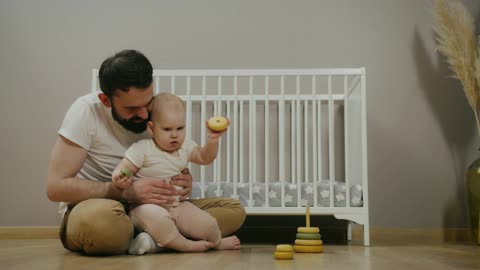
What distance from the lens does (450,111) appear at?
309 centimetres

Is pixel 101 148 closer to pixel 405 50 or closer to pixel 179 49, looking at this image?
pixel 179 49

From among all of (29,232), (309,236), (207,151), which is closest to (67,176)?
(207,151)

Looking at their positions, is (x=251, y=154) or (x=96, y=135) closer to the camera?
(x=96, y=135)

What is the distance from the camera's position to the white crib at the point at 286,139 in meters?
2.49

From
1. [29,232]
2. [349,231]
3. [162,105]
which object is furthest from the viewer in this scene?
[29,232]

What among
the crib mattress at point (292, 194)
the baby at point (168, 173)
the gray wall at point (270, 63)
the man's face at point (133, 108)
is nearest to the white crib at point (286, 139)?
the crib mattress at point (292, 194)

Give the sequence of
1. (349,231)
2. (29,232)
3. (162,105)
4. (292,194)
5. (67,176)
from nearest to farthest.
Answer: (67,176)
(162,105)
(292,194)
(349,231)
(29,232)

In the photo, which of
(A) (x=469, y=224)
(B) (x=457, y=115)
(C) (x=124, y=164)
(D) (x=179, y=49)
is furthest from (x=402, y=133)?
(C) (x=124, y=164)

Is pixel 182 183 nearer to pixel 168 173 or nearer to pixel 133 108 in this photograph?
pixel 168 173

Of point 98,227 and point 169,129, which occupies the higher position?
point 169,129

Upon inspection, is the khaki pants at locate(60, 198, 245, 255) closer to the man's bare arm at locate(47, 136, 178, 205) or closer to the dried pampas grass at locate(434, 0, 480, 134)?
the man's bare arm at locate(47, 136, 178, 205)

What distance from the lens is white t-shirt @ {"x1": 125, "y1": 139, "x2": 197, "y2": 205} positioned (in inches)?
77.5

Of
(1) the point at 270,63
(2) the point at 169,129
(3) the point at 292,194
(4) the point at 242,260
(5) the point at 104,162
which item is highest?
(1) the point at 270,63

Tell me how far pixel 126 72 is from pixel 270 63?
1.44 m
